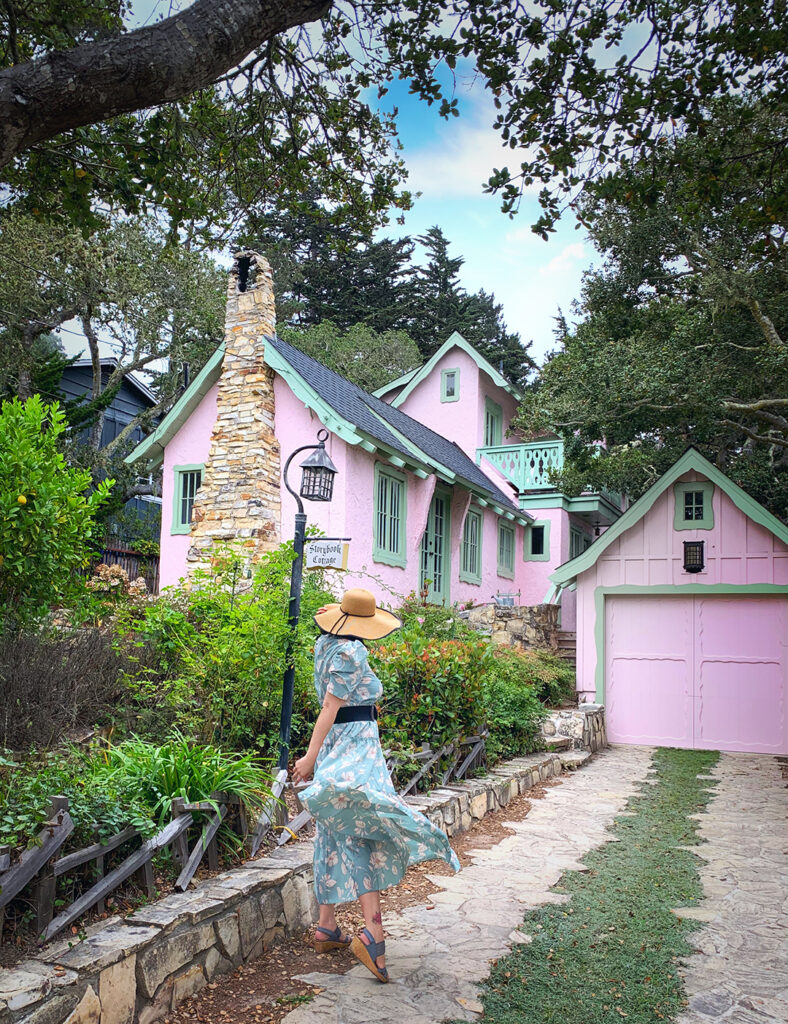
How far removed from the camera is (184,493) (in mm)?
15508

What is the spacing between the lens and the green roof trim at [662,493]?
13383mm

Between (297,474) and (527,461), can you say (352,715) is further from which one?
(527,461)

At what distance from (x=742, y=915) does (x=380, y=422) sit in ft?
39.1

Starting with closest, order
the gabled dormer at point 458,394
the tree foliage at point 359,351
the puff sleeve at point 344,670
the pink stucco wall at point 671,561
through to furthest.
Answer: the puff sleeve at point 344,670, the pink stucco wall at point 671,561, the gabled dormer at point 458,394, the tree foliage at point 359,351

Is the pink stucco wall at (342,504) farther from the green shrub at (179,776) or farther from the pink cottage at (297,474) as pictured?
the green shrub at (179,776)

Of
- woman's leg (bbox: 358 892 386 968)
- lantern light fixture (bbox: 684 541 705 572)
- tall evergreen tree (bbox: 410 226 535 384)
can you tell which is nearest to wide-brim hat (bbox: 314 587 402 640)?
woman's leg (bbox: 358 892 386 968)

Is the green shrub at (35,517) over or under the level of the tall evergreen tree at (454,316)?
under

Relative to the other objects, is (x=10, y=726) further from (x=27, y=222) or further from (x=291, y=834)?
(x=27, y=222)

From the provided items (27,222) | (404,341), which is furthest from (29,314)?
(404,341)

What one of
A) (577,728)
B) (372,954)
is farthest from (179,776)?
(577,728)

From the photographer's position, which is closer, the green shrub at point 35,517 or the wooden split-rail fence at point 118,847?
the wooden split-rail fence at point 118,847

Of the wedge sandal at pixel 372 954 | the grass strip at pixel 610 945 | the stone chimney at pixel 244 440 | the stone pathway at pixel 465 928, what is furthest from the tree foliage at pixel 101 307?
the wedge sandal at pixel 372 954

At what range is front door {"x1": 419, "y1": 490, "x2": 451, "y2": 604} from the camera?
16.9 metres

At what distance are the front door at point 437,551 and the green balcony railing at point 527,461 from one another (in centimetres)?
420
